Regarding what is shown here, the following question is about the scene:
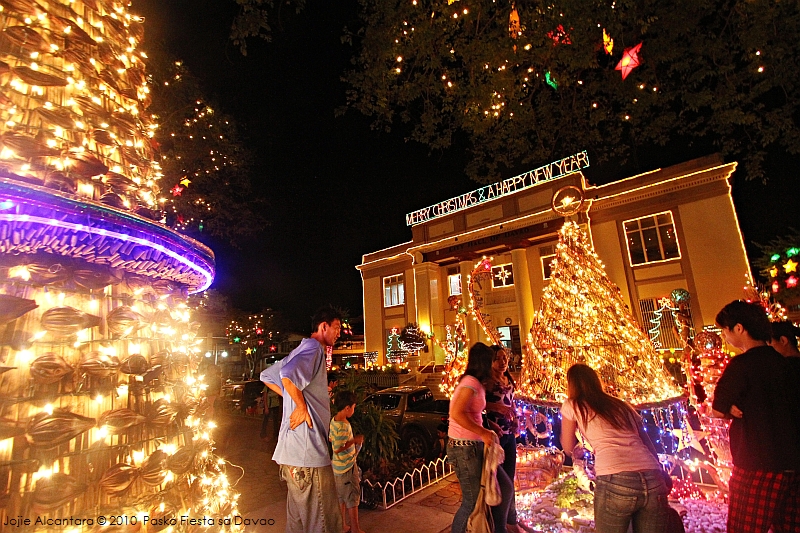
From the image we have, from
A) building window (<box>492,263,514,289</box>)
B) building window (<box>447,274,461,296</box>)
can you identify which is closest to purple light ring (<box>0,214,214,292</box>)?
building window (<box>492,263,514,289</box>)

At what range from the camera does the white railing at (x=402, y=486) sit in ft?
17.5

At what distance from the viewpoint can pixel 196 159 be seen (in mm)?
11922

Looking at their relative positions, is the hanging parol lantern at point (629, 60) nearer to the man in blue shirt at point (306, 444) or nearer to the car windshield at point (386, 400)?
the man in blue shirt at point (306, 444)

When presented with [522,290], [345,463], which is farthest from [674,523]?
A: [522,290]

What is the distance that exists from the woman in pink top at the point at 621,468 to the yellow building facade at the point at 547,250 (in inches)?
298

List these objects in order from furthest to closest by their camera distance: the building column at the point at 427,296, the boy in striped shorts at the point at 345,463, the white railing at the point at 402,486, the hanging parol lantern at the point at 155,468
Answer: the building column at the point at 427,296 → the white railing at the point at 402,486 → the boy in striped shorts at the point at 345,463 → the hanging parol lantern at the point at 155,468

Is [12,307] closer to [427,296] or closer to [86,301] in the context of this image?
[86,301]

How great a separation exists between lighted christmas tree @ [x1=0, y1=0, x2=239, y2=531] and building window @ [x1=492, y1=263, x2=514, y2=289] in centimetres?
2366

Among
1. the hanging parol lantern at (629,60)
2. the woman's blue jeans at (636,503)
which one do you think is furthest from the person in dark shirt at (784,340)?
the hanging parol lantern at (629,60)

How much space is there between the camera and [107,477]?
5.11 feet

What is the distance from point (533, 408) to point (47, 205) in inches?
239

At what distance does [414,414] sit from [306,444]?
6.55 metres

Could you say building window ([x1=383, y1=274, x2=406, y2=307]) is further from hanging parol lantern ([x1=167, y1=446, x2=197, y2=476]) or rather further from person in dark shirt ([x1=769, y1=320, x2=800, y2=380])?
hanging parol lantern ([x1=167, y1=446, x2=197, y2=476])

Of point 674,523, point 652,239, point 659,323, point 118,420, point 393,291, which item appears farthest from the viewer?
point 393,291
